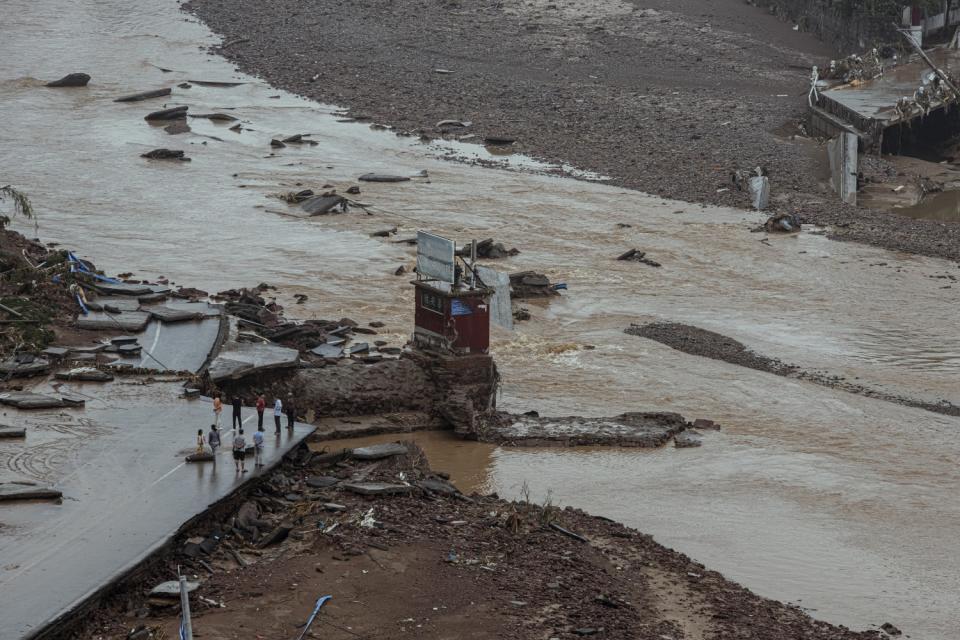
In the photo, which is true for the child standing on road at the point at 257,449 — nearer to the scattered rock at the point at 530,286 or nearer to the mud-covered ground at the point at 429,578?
the mud-covered ground at the point at 429,578

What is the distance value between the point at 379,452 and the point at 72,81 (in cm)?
4021

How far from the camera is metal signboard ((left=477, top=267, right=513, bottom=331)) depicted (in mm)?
24062

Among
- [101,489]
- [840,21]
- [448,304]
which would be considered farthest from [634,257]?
[840,21]

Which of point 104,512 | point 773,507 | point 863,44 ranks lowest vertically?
point 773,507

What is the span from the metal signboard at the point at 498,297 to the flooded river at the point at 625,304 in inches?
64.5

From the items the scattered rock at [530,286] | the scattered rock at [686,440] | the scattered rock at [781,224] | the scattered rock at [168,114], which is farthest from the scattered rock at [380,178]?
the scattered rock at [686,440]

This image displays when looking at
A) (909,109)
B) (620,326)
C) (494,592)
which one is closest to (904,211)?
(909,109)

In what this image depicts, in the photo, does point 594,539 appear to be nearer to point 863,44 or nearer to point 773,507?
point 773,507

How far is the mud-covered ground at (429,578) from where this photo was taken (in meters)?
14.1

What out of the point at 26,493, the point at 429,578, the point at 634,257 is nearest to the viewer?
the point at 429,578

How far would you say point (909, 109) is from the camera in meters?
47.2

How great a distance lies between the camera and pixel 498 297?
79.5 feet

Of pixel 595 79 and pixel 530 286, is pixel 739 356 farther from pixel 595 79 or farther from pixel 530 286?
pixel 595 79

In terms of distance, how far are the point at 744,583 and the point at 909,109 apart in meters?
33.5
